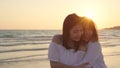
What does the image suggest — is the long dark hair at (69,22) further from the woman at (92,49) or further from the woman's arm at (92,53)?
the woman's arm at (92,53)

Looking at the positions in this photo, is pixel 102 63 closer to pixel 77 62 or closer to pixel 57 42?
pixel 77 62

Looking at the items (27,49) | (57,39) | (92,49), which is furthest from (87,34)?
(27,49)

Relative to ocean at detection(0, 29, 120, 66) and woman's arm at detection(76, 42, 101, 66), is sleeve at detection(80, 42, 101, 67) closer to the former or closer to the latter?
woman's arm at detection(76, 42, 101, 66)

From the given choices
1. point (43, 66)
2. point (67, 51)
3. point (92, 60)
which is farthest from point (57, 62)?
point (43, 66)

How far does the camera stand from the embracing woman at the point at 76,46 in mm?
3543

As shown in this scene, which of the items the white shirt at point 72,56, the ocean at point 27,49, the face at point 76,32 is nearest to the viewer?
the face at point 76,32

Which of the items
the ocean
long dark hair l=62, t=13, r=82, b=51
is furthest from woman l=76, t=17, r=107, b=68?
the ocean

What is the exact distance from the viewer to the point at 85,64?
3.67 m

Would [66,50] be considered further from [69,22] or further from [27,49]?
[27,49]

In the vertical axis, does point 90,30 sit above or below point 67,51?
above

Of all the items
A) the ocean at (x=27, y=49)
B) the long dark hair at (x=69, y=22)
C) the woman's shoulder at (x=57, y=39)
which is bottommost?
the ocean at (x=27, y=49)

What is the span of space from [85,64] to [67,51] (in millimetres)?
271

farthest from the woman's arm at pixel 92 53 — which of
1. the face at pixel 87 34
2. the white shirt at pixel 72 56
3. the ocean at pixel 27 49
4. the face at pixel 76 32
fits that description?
the ocean at pixel 27 49

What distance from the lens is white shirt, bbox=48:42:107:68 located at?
11.9ft
